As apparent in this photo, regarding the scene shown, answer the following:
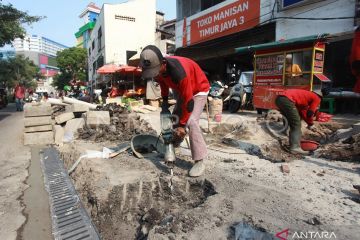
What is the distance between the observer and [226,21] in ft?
41.2

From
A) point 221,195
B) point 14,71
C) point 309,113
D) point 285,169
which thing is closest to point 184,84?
point 221,195

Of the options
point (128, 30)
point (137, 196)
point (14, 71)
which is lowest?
point (137, 196)

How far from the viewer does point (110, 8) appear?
26.2m

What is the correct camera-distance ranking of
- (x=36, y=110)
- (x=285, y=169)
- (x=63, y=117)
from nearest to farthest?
(x=285, y=169) < (x=36, y=110) < (x=63, y=117)

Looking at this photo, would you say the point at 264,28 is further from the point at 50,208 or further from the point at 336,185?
the point at 50,208

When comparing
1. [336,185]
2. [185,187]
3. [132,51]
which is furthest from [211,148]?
[132,51]

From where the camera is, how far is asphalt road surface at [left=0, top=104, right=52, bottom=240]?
2711 millimetres

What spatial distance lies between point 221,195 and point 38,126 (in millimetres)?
5353

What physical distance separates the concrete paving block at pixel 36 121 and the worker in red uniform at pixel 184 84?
423cm

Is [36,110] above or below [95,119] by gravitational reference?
above

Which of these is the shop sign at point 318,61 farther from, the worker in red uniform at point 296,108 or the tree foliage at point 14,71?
the tree foliage at point 14,71

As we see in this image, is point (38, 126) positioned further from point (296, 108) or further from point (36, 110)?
point (296, 108)

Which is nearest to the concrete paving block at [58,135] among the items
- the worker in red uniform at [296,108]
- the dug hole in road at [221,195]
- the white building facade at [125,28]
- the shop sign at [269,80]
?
the dug hole in road at [221,195]

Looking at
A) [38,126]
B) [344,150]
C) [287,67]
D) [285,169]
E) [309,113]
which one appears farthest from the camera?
[287,67]
